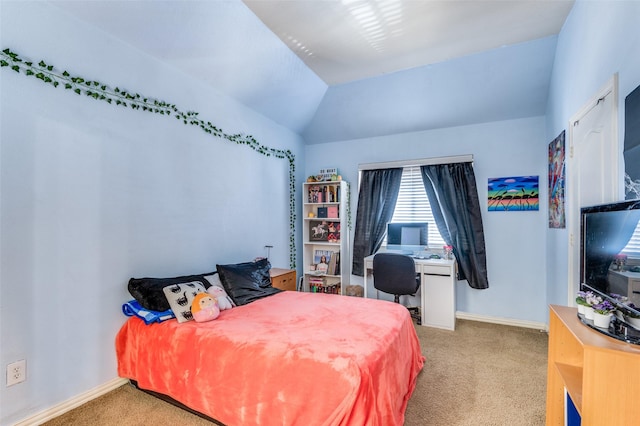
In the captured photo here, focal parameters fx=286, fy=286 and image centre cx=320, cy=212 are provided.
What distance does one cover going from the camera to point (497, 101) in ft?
11.0

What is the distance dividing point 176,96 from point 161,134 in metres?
0.42

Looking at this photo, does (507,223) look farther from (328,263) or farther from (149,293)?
(149,293)

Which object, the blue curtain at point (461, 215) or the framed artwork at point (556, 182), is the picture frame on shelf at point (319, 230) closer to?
the blue curtain at point (461, 215)

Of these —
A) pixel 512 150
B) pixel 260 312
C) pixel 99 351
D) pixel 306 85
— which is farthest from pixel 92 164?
pixel 512 150

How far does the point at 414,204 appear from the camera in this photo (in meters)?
4.07

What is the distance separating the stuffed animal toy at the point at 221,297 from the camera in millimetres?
2273

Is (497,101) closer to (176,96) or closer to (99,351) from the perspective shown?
(176,96)

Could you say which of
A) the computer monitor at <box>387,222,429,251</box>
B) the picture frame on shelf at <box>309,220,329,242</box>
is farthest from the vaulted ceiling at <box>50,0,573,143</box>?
the picture frame on shelf at <box>309,220,329,242</box>

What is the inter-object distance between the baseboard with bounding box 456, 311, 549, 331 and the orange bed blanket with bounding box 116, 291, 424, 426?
177cm

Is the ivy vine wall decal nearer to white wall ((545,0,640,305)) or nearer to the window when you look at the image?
the window

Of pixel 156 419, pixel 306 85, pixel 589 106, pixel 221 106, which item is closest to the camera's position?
pixel 156 419

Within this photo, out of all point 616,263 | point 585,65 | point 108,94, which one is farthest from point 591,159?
point 108,94

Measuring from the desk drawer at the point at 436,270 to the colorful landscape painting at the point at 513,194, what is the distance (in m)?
1.01

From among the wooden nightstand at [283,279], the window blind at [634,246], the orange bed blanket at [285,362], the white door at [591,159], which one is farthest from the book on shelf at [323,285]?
the window blind at [634,246]
